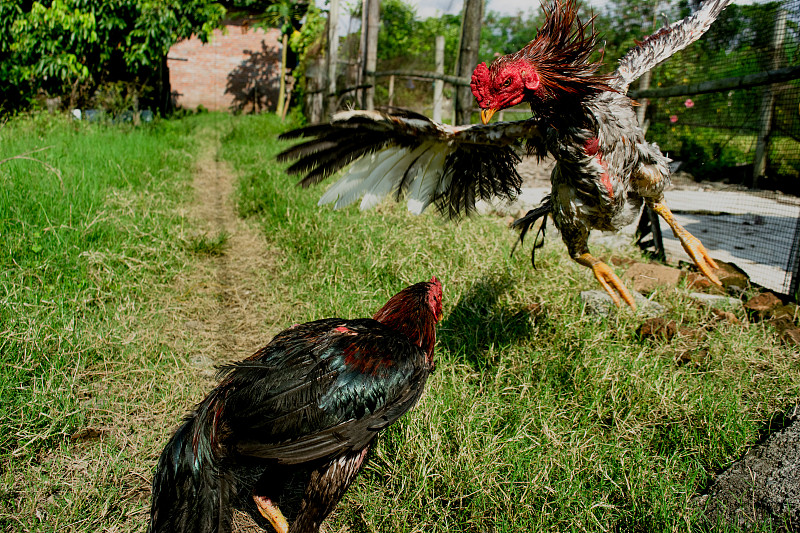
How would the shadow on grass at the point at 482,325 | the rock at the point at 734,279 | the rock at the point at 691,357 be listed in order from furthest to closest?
the rock at the point at 734,279, the shadow on grass at the point at 482,325, the rock at the point at 691,357

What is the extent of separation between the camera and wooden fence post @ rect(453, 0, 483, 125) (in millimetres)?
5297

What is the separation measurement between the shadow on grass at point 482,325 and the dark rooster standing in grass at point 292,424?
3.70 ft

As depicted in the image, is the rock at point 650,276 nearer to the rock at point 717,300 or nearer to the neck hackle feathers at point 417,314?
the rock at point 717,300

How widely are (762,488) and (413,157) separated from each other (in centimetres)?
253

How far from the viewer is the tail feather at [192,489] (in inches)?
74.5

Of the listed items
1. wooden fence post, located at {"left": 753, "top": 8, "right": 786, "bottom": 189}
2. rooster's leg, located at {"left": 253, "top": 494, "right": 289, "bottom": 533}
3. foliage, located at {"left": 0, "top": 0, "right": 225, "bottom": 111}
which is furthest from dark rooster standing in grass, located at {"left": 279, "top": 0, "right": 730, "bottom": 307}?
foliage, located at {"left": 0, "top": 0, "right": 225, "bottom": 111}

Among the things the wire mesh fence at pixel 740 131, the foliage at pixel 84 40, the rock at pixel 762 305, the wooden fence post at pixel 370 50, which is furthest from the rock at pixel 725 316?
the foliage at pixel 84 40

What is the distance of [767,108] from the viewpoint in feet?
18.5

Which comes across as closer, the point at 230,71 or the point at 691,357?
the point at 691,357

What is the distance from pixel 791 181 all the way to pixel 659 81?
2.44 meters

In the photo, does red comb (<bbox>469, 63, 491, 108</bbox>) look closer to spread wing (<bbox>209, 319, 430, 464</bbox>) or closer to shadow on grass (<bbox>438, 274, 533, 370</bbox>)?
spread wing (<bbox>209, 319, 430, 464</bbox>)

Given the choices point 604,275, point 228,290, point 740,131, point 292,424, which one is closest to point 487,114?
point 604,275

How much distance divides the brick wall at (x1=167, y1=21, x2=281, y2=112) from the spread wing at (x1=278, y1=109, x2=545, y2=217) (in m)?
18.6

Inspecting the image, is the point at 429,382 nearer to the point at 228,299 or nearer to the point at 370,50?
the point at 228,299
